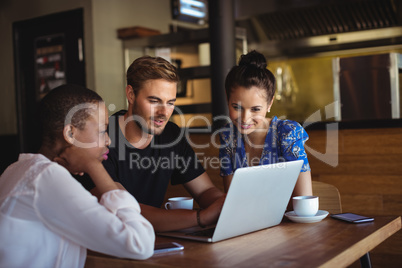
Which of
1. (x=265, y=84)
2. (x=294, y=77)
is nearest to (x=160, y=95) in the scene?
(x=265, y=84)

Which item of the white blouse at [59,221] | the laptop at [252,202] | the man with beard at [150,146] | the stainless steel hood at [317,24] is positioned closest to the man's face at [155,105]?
the man with beard at [150,146]

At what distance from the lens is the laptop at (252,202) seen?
1147 millimetres

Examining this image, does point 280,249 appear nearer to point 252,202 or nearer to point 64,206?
point 252,202

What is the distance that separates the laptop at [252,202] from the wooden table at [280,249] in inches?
1.0

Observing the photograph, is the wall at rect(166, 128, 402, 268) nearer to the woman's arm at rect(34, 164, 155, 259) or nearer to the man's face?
the man's face

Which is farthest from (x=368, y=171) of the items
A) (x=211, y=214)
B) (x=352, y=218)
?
(x=211, y=214)

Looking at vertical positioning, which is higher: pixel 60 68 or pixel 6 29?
pixel 6 29

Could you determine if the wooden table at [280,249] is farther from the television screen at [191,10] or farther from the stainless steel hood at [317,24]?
the television screen at [191,10]

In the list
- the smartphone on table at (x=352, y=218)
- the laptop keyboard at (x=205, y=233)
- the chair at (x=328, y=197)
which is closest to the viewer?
the laptop keyboard at (x=205, y=233)

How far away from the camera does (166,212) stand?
1.34 metres

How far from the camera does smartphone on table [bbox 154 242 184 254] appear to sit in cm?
110

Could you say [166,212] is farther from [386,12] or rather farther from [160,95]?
[386,12]

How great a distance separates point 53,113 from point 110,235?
373 mm

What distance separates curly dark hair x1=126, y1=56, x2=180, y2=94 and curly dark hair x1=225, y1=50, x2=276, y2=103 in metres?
0.23
